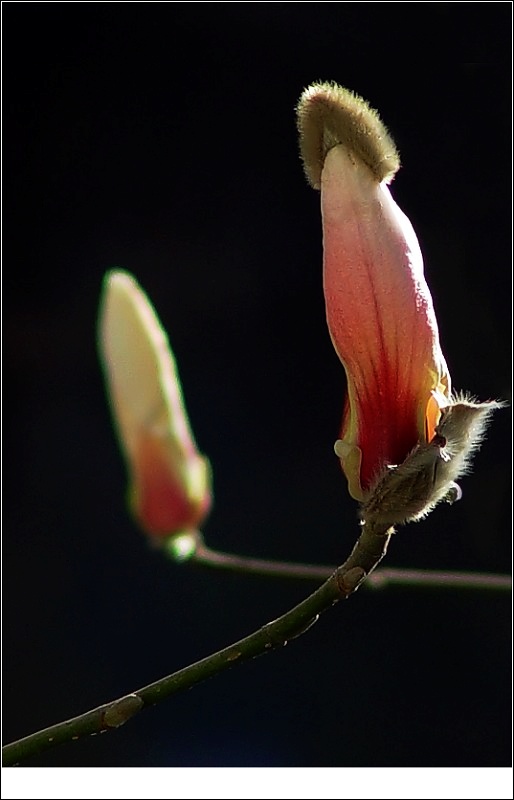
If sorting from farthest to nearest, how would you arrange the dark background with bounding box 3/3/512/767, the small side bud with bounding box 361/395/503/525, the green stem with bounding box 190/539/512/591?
the dark background with bounding box 3/3/512/767, the green stem with bounding box 190/539/512/591, the small side bud with bounding box 361/395/503/525

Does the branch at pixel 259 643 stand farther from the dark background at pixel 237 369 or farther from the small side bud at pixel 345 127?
the dark background at pixel 237 369

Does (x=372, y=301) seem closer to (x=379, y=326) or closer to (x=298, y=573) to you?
(x=379, y=326)

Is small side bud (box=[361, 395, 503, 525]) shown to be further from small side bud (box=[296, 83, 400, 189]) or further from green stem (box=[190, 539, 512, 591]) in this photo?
green stem (box=[190, 539, 512, 591])

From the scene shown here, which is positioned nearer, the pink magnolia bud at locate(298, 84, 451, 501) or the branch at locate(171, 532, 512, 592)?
the pink magnolia bud at locate(298, 84, 451, 501)

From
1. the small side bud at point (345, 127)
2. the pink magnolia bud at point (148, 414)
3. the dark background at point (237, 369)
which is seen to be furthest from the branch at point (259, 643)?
the dark background at point (237, 369)

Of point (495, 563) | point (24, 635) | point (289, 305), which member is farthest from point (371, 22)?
point (24, 635)

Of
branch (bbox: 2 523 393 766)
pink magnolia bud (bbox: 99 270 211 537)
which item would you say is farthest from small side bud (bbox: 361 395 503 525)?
pink magnolia bud (bbox: 99 270 211 537)

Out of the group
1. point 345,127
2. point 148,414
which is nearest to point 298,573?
point 148,414
